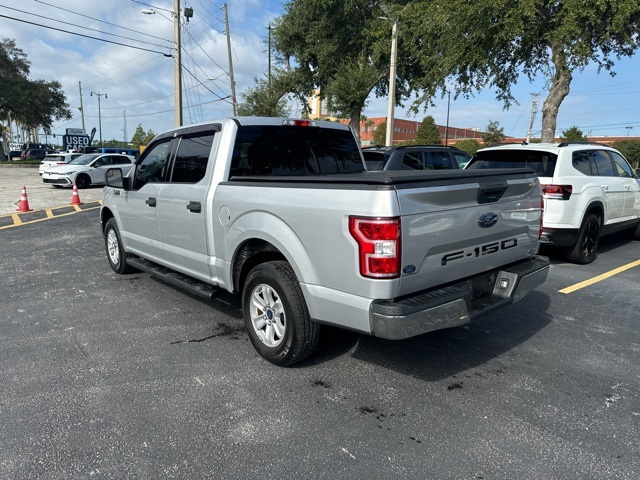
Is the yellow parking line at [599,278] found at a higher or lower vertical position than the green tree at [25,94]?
lower

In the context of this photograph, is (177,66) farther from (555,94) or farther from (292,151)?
(292,151)

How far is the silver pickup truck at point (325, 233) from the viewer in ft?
9.45

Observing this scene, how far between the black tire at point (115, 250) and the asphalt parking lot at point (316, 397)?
46.4 inches

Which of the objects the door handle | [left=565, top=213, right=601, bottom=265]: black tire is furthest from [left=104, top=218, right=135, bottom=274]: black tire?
[left=565, top=213, right=601, bottom=265]: black tire

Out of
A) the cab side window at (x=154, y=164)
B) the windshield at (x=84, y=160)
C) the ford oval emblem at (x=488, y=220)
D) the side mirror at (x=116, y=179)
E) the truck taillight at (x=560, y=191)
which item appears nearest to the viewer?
the ford oval emblem at (x=488, y=220)

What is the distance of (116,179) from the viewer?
5.85 m

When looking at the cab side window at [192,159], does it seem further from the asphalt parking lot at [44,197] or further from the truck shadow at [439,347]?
the asphalt parking lot at [44,197]

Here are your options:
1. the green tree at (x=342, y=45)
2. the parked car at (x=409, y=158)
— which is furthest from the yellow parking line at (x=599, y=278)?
the green tree at (x=342, y=45)

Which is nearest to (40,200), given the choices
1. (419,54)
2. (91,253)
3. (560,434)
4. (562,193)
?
(91,253)

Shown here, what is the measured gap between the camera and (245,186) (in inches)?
147

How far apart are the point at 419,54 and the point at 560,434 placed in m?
16.8

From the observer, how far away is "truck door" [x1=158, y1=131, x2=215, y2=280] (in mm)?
4238

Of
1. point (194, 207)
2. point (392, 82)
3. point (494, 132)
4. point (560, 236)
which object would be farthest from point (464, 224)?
point (494, 132)

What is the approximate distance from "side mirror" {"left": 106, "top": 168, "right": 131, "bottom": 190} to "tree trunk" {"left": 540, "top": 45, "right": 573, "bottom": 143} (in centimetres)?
1239
